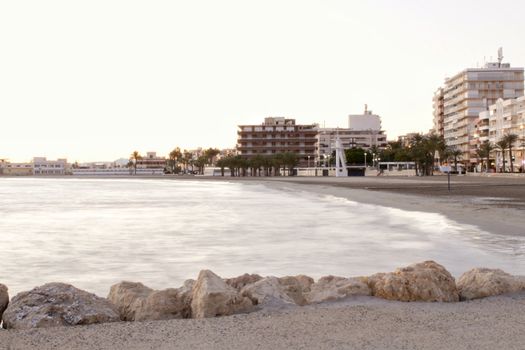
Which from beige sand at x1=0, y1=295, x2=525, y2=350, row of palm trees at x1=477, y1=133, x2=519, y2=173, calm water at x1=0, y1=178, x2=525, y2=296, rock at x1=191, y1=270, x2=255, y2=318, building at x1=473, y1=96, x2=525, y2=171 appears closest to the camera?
beige sand at x1=0, y1=295, x2=525, y2=350

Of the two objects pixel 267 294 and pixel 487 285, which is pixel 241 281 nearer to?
pixel 267 294

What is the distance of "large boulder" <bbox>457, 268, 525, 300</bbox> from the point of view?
27.3 feet

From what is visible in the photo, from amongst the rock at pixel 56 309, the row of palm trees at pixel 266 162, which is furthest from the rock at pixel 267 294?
the row of palm trees at pixel 266 162

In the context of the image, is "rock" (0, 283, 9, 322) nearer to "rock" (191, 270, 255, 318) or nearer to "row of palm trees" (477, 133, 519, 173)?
"rock" (191, 270, 255, 318)

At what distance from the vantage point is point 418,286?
26.7 ft

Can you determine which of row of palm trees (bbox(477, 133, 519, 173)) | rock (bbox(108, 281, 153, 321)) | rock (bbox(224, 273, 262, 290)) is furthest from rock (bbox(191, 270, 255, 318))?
row of palm trees (bbox(477, 133, 519, 173))

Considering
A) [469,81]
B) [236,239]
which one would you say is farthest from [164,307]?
[469,81]

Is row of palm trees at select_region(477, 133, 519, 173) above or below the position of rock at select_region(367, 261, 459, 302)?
above

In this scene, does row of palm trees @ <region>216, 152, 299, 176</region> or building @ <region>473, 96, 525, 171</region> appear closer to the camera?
building @ <region>473, 96, 525, 171</region>

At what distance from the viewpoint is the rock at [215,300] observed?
741cm

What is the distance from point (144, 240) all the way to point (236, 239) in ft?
10.0

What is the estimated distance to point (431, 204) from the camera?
35.4 meters

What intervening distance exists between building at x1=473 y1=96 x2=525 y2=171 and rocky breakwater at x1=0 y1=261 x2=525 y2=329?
13303 cm

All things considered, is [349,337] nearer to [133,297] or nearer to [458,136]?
[133,297]
